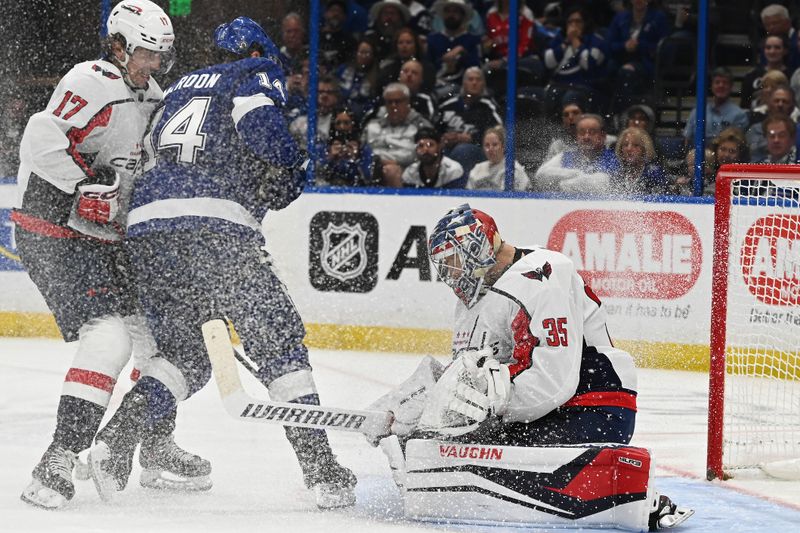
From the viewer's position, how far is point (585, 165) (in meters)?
7.24

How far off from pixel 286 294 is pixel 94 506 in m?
0.77

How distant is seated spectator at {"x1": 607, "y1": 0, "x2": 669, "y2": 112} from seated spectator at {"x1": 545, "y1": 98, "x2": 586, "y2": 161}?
216 mm

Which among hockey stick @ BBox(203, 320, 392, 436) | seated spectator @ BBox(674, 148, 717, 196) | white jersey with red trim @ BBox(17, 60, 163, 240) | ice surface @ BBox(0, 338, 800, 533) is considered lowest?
ice surface @ BBox(0, 338, 800, 533)

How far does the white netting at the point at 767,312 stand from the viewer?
5305 millimetres

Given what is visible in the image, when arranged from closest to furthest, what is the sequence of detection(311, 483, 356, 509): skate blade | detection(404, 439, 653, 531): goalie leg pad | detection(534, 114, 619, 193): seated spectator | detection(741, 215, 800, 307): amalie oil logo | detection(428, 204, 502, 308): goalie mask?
detection(404, 439, 653, 531): goalie leg pad → detection(428, 204, 502, 308): goalie mask → detection(311, 483, 356, 509): skate blade → detection(741, 215, 800, 307): amalie oil logo → detection(534, 114, 619, 193): seated spectator

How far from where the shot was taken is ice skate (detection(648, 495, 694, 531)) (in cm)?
363

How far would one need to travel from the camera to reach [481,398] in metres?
3.59

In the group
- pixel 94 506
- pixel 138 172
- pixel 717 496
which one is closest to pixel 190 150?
pixel 138 172

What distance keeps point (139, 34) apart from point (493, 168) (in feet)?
11.9

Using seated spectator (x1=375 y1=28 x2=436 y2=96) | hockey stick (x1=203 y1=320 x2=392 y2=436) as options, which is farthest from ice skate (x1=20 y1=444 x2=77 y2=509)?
seated spectator (x1=375 y1=28 x2=436 y2=96)

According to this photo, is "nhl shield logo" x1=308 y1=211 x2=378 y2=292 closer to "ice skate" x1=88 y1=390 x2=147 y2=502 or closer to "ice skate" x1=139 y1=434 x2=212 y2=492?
"ice skate" x1=139 y1=434 x2=212 y2=492

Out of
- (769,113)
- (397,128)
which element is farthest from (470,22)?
(769,113)

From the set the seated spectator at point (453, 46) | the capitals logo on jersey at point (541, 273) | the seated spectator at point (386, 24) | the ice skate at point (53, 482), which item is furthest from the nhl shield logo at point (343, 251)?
the capitals logo on jersey at point (541, 273)

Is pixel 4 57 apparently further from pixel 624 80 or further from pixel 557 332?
pixel 557 332
